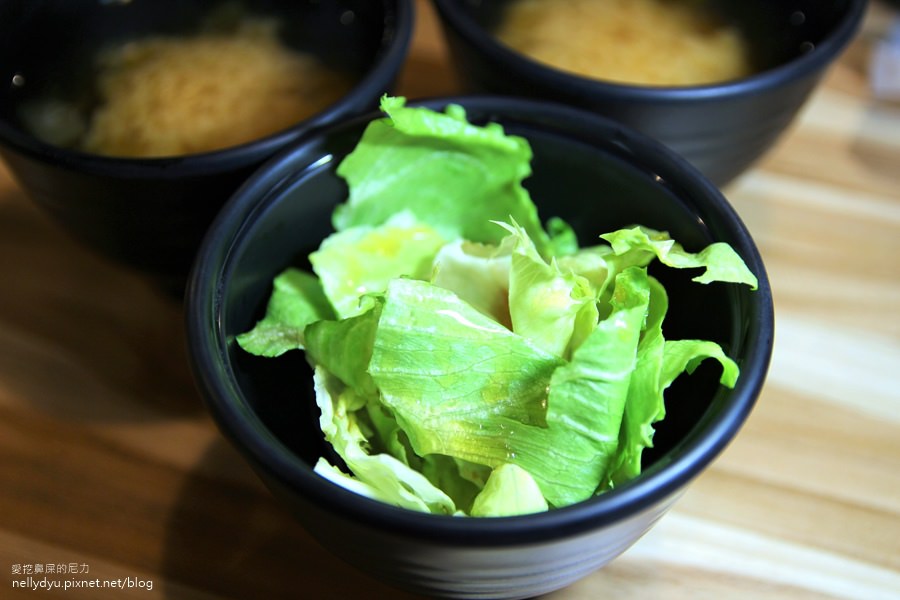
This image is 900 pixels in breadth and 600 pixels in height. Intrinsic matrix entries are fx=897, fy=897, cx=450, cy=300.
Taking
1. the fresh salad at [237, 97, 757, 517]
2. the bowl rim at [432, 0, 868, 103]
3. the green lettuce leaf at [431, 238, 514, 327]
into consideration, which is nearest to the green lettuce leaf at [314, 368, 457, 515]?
the fresh salad at [237, 97, 757, 517]

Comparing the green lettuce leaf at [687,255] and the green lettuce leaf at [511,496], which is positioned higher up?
the green lettuce leaf at [687,255]

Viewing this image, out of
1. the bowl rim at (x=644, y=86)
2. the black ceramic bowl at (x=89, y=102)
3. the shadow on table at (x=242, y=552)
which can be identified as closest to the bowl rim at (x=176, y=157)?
the black ceramic bowl at (x=89, y=102)

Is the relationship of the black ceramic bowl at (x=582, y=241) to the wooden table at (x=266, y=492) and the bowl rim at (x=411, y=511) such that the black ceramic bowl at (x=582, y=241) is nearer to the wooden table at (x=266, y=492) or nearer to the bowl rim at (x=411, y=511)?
the bowl rim at (x=411, y=511)

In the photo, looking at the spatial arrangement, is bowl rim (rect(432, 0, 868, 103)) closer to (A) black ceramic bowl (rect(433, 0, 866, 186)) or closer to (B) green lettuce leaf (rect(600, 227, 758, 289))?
(A) black ceramic bowl (rect(433, 0, 866, 186))

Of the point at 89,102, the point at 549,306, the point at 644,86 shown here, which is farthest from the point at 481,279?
the point at 89,102

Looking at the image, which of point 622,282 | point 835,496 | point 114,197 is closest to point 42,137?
point 114,197

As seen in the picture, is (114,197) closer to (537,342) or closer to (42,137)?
(42,137)
